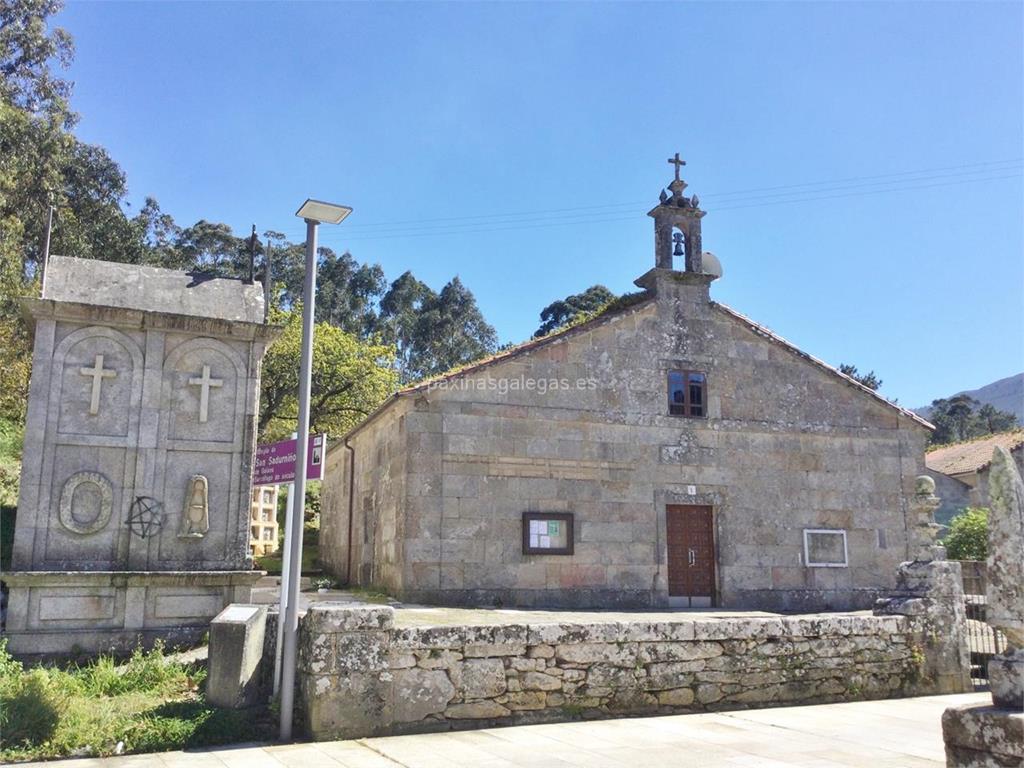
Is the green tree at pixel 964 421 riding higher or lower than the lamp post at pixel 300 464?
higher

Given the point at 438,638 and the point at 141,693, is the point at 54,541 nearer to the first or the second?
the point at 141,693

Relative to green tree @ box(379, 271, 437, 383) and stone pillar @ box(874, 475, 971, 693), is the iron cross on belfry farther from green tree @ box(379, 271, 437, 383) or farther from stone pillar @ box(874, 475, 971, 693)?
green tree @ box(379, 271, 437, 383)

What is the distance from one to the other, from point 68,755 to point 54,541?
13.0 ft

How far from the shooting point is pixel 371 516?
715 inches

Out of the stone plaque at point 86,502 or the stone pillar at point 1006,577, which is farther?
the stone plaque at point 86,502

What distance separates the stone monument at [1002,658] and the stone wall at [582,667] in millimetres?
4299

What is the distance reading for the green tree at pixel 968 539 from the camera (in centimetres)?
2520

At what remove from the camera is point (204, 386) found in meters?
11.1

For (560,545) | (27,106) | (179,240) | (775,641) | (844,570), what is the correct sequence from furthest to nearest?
(179,240) → (27,106) → (844,570) → (560,545) → (775,641)

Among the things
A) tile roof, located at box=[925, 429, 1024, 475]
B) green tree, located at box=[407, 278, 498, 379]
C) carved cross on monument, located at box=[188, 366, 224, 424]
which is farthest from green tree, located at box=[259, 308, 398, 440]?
green tree, located at box=[407, 278, 498, 379]

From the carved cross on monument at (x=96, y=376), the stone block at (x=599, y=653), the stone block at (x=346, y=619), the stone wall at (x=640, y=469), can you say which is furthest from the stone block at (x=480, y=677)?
the stone wall at (x=640, y=469)

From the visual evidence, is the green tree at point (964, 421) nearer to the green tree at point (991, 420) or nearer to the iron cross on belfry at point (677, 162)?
the green tree at point (991, 420)

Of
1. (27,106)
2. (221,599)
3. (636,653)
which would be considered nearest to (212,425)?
(221,599)

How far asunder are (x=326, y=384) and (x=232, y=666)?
80.9 ft
